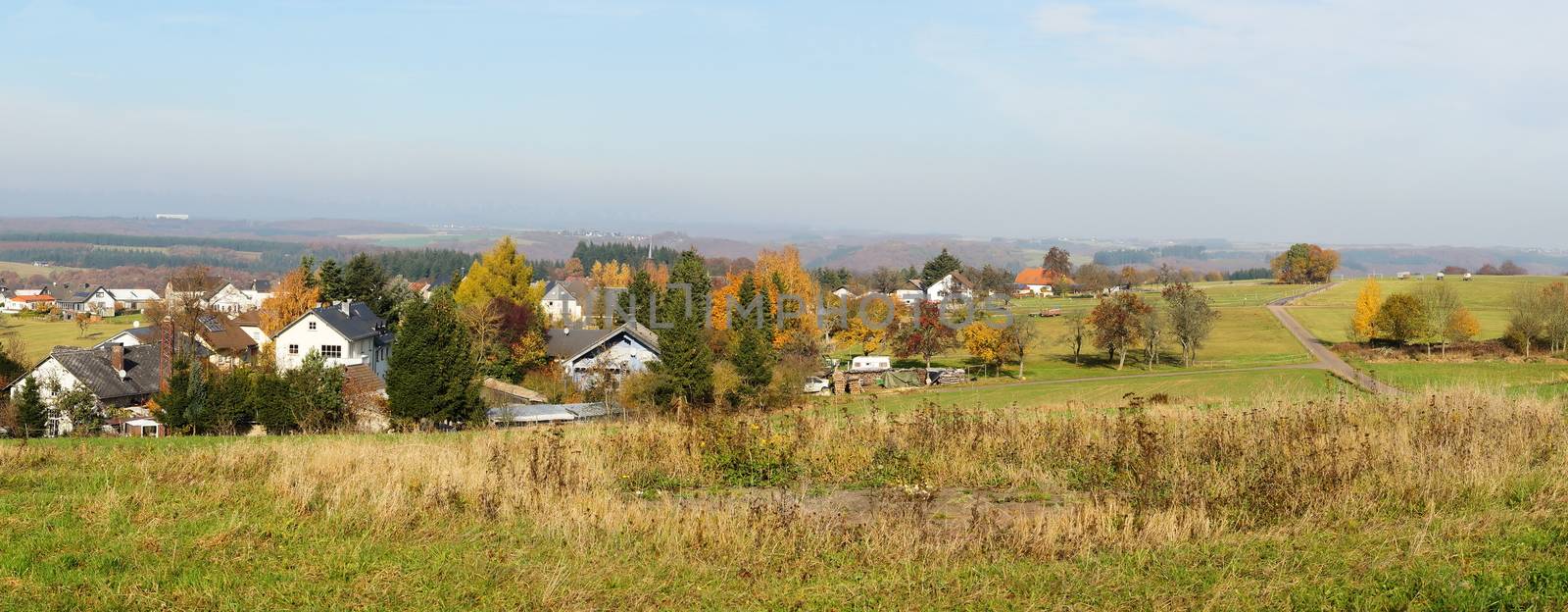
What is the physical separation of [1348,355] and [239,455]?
5642 centimetres

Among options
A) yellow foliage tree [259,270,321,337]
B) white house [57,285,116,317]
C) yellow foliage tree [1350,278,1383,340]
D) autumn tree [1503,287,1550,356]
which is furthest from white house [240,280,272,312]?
autumn tree [1503,287,1550,356]

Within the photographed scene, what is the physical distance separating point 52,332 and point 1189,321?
8620 centimetres

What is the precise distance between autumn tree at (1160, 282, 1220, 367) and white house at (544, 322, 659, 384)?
29205 mm

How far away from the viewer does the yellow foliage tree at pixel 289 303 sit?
65250 millimetres

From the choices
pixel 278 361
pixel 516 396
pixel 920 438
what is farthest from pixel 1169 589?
pixel 278 361

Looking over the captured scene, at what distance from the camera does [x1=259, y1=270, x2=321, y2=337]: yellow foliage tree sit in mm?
65250

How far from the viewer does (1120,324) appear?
5691 cm

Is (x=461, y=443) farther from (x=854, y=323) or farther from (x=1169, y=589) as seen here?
(x=854, y=323)

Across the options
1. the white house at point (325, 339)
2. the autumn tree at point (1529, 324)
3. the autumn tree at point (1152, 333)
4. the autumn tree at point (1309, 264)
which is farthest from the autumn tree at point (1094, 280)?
the white house at point (325, 339)

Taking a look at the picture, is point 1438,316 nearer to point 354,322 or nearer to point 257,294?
point 354,322

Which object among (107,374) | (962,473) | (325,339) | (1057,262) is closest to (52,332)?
(325,339)

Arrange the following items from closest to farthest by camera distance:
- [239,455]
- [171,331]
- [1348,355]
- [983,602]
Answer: [983,602]
[239,455]
[171,331]
[1348,355]

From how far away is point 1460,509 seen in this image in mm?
8062

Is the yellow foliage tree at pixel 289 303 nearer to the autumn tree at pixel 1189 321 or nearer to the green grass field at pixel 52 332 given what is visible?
the green grass field at pixel 52 332
